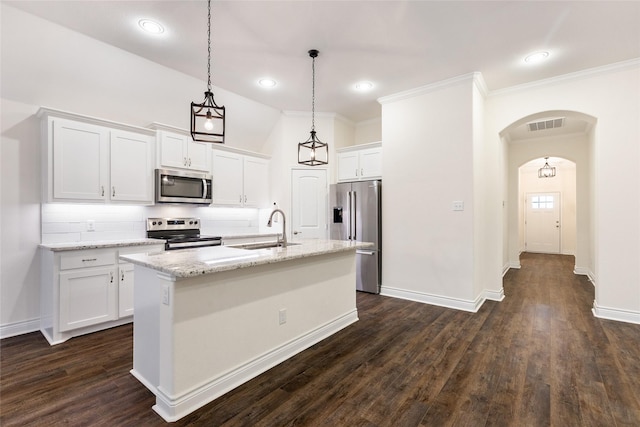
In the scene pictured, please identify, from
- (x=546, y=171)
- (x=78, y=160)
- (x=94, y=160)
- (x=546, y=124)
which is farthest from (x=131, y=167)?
(x=546, y=171)

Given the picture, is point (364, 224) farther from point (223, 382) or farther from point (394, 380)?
point (223, 382)

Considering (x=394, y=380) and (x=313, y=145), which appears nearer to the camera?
(x=394, y=380)

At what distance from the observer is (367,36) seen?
3.08m

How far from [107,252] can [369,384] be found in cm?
293

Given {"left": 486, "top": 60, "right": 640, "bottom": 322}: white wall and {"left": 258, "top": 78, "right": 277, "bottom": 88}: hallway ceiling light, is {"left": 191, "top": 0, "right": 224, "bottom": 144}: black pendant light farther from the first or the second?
{"left": 486, "top": 60, "right": 640, "bottom": 322}: white wall

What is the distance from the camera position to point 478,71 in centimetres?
382

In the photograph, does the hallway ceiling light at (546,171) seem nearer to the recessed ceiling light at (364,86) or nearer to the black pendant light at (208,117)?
Answer: the recessed ceiling light at (364,86)

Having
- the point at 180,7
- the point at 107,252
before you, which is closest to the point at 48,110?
the point at 107,252

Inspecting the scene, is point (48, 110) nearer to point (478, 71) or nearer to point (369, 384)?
point (369, 384)

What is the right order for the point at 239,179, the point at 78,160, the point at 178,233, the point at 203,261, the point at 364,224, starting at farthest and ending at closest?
the point at 239,179
the point at 364,224
the point at 178,233
the point at 78,160
the point at 203,261

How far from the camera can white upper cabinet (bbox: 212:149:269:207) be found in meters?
4.85

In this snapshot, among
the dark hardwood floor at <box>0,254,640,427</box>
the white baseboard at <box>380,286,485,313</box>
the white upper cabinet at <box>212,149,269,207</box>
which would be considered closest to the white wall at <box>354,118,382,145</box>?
the white upper cabinet at <box>212,149,269,207</box>

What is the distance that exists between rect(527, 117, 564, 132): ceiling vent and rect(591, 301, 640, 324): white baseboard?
11.1 feet

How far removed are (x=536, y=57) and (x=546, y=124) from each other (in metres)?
2.93
